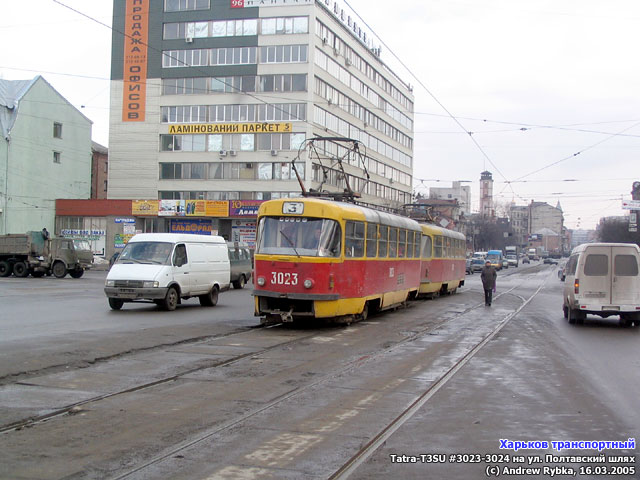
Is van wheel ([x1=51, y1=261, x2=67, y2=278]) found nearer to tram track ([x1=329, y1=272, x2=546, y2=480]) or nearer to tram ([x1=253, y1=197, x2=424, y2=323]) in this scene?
tram ([x1=253, y1=197, x2=424, y2=323])

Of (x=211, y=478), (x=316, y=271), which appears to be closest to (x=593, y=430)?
(x=211, y=478)

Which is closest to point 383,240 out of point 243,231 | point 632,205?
point 632,205

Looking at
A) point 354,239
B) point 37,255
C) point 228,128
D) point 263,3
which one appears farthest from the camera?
point 228,128

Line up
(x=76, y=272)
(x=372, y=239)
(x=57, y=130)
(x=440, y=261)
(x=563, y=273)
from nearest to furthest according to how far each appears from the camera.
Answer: (x=372, y=239) < (x=563, y=273) < (x=440, y=261) < (x=76, y=272) < (x=57, y=130)

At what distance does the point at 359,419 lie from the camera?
23.2 ft

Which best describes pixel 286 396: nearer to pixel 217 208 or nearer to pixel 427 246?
pixel 427 246

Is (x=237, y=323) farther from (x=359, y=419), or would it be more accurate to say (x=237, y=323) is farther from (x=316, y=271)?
(x=359, y=419)

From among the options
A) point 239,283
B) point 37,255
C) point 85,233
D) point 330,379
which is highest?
point 85,233

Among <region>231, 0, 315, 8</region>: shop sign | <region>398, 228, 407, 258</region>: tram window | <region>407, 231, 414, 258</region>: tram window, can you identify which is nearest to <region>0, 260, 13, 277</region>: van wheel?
<region>407, 231, 414, 258</region>: tram window

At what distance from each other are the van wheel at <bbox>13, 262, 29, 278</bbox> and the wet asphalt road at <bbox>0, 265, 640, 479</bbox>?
2524cm

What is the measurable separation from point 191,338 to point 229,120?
51375mm

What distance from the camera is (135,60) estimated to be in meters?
63.8

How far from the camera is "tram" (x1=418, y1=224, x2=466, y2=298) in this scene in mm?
27250

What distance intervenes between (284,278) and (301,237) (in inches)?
41.5
